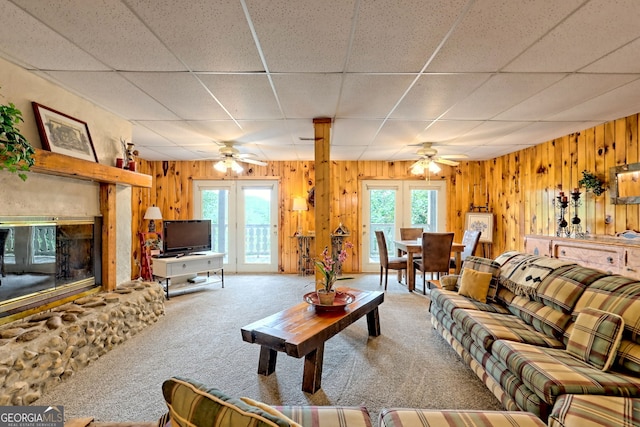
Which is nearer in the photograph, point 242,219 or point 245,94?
point 245,94

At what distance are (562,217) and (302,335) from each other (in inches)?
165

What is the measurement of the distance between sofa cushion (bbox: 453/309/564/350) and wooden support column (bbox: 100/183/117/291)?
3.67 m

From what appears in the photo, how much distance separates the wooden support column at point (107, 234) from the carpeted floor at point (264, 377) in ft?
2.51

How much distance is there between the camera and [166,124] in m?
3.54

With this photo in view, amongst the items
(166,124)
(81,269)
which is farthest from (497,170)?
(81,269)

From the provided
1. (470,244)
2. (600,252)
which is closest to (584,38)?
(600,252)

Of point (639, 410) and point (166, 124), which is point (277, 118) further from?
point (639, 410)

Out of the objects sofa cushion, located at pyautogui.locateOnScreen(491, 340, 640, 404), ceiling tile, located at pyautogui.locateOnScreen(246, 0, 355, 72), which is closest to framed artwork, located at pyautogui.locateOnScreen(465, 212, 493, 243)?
sofa cushion, located at pyautogui.locateOnScreen(491, 340, 640, 404)

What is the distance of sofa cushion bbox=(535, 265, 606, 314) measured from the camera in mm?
1994

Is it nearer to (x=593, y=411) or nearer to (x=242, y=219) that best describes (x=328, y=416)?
(x=593, y=411)

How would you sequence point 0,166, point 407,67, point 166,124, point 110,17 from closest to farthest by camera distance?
point 110,17
point 0,166
point 407,67
point 166,124

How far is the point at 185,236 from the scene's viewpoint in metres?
4.64

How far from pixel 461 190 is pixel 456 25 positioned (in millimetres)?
4872

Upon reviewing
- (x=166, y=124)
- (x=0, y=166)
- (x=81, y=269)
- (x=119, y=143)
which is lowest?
(x=81, y=269)
